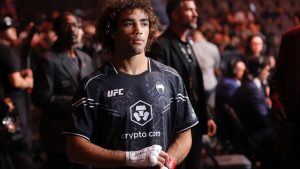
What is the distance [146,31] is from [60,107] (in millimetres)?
2011

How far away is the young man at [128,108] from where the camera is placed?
3.21 meters

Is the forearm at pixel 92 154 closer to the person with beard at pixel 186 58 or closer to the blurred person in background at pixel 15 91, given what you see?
the person with beard at pixel 186 58

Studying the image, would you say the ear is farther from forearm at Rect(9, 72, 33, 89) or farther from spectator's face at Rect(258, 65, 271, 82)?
spectator's face at Rect(258, 65, 271, 82)

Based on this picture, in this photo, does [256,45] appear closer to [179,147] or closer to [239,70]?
[239,70]

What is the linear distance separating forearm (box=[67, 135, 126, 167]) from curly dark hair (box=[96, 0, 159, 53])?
545 millimetres

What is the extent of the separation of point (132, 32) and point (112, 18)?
0.55 ft

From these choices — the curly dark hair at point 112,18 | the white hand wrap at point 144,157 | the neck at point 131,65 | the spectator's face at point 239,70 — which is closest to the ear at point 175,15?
the curly dark hair at point 112,18

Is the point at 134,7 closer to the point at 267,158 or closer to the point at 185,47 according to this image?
the point at 185,47

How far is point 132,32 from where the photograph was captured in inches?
131

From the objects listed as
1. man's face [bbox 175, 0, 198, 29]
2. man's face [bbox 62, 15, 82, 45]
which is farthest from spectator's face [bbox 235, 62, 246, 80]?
man's face [bbox 62, 15, 82, 45]

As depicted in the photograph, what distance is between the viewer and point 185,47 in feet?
17.8

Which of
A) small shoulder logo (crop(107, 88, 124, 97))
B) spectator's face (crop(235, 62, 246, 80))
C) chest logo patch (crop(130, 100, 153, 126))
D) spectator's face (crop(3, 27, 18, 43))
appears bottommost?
spectator's face (crop(235, 62, 246, 80))

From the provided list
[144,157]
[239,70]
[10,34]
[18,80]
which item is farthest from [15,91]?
[144,157]

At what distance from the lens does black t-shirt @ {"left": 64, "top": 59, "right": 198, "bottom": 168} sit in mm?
3236
